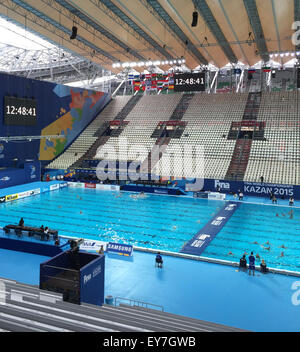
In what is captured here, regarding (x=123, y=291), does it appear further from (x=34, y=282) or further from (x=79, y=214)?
(x=79, y=214)

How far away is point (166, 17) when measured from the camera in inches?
1085

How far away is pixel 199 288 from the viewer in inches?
459

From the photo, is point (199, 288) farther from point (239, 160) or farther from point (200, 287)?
point (239, 160)

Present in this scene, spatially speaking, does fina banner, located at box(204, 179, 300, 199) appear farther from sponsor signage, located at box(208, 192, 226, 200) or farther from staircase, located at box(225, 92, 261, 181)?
sponsor signage, located at box(208, 192, 226, 200)

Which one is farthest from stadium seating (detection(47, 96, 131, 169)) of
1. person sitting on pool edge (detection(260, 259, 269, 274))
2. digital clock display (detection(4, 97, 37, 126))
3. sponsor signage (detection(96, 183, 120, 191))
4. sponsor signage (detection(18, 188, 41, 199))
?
person sitting on pool edge (detection(260, 259, 269, 274))

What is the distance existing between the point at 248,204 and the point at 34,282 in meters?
18.7

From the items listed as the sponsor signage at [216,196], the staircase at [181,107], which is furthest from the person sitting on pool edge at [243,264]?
the staircase at [181,107]

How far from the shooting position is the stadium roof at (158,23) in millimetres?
24047

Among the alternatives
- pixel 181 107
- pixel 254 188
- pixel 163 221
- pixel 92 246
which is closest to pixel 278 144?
pixel 254 188

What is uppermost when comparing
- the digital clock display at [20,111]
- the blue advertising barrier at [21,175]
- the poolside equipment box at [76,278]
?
the digital clock display at [20,111]

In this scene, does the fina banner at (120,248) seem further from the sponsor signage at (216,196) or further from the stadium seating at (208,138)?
the stadium seating at (208,138)

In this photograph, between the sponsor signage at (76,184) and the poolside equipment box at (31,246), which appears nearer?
the poolside equipment box at (31,246)

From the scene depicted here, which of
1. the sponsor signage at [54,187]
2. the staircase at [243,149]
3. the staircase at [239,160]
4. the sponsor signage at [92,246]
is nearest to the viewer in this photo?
the sponsor signage at [92,246]

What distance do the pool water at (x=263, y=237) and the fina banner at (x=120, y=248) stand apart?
3.61 metres
